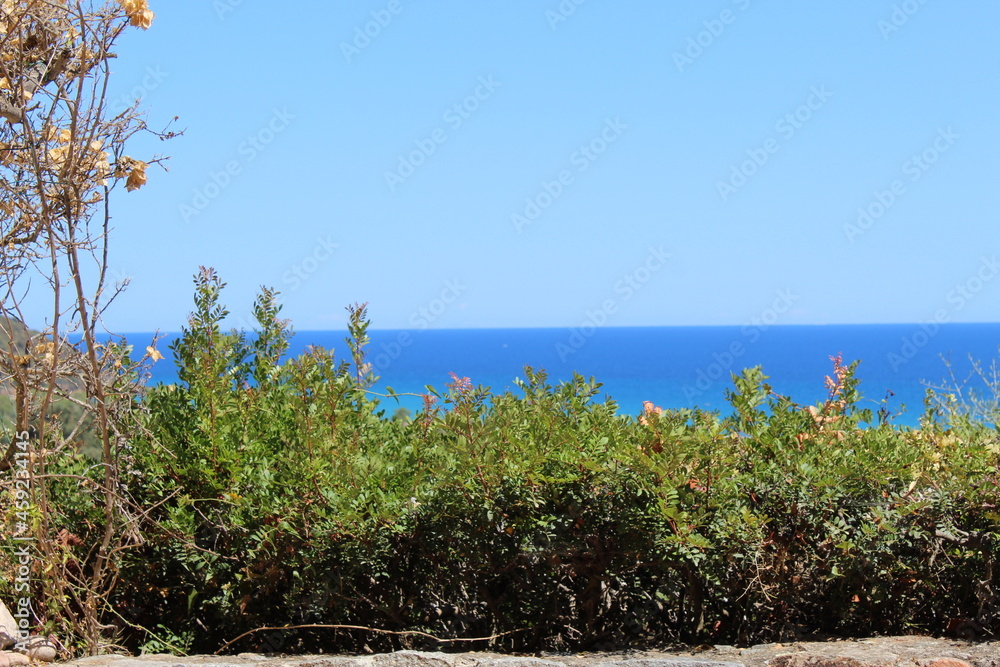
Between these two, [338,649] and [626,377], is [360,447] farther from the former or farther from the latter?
[626,377]

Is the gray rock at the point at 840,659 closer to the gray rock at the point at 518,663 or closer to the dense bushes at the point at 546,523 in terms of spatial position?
the dense bushes at the point at 546,523

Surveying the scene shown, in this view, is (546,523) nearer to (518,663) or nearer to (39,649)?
(518,663)

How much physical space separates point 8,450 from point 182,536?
2.96 feet

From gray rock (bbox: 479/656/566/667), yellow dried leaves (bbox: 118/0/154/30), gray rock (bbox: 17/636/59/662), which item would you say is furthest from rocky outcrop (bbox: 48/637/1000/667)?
yellow dried leaves (bbox: 118/0/154/30)

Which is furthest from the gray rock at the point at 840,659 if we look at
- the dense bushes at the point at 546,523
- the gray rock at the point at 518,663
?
the gray rock at the point at 518,663

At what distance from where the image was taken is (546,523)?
3201 millimetres

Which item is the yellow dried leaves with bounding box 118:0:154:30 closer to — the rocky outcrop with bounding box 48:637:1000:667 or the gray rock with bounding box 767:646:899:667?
the rocky outcrop with bounding box 48:637:1000:667

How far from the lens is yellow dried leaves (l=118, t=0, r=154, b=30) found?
343cm

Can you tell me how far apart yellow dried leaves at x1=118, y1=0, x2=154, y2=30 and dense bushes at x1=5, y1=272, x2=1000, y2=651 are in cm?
153

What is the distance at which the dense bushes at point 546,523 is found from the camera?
3242 millimetres

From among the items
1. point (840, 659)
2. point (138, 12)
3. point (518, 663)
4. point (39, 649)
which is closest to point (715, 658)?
point (840, 659)

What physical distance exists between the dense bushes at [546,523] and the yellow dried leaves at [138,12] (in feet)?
5.01

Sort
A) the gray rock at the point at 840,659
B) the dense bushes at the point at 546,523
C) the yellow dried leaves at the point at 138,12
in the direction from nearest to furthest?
the gray rock at the point at 840,659, the dense bushes at the point at 546,523, the yellow dried leaves at the point at 138,12

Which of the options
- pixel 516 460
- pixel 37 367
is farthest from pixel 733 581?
pixel 37 367
